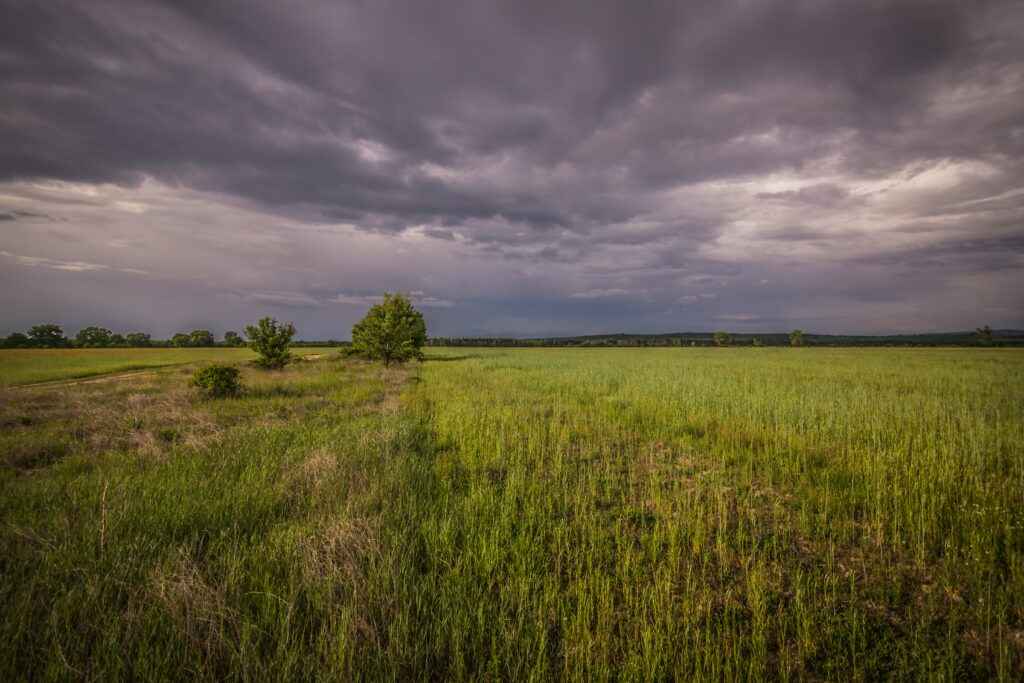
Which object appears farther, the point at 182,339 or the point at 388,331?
the point at 182,339

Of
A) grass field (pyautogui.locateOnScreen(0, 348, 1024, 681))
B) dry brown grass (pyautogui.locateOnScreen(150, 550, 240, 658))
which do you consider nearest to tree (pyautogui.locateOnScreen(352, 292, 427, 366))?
grass field (pyautogui.locateOnScreen(0, 348, 1024, 681))

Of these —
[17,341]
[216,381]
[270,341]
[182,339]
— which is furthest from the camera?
[182,339]

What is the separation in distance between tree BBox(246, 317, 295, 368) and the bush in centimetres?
1381

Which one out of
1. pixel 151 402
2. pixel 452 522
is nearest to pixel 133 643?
pixel 452 522

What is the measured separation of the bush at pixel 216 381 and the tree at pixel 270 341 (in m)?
13.8

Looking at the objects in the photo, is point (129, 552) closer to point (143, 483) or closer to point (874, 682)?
point (143, 483)

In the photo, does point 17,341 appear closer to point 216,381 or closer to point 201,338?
point 201,338

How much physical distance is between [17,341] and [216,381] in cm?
10605

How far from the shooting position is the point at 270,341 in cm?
2980

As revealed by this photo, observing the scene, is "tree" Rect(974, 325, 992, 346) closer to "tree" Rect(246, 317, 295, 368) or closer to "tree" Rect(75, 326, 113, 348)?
"tree" Rect(246, 317, 295, 368)

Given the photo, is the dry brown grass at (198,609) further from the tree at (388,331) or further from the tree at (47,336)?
the tree at (47,336)

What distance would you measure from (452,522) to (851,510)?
6344 millimetres

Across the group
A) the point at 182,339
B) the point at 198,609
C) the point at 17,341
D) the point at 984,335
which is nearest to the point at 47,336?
the point at 17,341

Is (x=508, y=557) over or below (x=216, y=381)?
below
